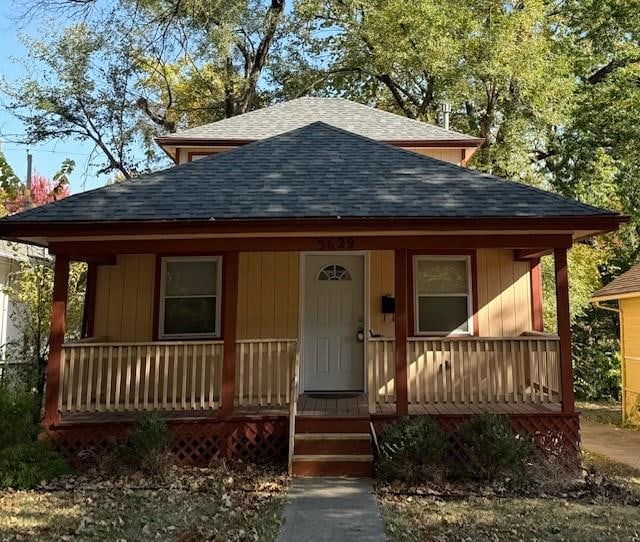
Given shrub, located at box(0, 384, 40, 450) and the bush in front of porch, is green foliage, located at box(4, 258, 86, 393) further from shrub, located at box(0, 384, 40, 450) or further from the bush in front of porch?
the bush in front of porch

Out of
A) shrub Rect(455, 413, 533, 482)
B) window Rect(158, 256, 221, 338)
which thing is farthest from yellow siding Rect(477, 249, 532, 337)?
window Rect(158, 256, 221, 338)

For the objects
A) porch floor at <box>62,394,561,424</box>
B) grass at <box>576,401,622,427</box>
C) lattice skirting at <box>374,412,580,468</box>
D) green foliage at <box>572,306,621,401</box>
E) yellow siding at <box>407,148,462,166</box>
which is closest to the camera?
lattice skirting at <box>374,412,580,468</box>

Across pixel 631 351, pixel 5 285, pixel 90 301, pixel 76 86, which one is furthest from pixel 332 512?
pixel 76 86

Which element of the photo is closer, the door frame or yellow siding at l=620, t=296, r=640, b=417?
the door frame

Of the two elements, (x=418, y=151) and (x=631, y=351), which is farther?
(x=631, y=351)

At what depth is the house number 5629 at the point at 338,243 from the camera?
270 inches

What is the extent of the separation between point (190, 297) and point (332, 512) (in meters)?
4.59

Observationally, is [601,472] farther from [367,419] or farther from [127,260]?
[127,260]

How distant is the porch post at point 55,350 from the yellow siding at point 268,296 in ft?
9.03

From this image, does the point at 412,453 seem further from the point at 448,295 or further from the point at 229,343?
the point at 448,295

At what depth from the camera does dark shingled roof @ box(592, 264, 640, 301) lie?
1173 cm

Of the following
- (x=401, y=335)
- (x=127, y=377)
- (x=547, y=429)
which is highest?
(x=401, y=335)

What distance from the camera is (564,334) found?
6.83 meters

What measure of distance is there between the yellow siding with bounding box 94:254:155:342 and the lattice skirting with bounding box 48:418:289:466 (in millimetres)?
2155
